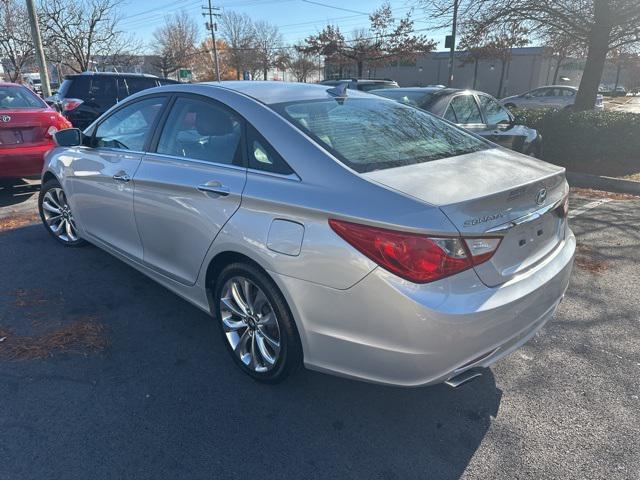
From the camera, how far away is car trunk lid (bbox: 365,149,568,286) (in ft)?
6.70

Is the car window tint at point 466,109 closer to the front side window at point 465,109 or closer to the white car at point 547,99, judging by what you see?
the front side window at point 465,109

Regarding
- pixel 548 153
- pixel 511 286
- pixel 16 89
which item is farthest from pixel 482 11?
pixel 511 286

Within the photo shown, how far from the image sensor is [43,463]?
A: 86.3 inches

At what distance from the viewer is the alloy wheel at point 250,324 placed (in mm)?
2615

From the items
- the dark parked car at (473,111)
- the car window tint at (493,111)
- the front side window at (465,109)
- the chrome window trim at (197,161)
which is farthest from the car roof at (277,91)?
the car window tint at (493,111)

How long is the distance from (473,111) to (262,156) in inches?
200

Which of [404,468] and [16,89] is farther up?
[16,89]

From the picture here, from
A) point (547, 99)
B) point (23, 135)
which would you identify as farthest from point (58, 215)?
point (547, 99)

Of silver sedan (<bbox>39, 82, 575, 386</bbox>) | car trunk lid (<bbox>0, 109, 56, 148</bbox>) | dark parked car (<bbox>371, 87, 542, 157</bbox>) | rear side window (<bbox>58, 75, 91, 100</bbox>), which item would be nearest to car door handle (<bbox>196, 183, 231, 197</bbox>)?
silver sedan (<bbox>39, 82, 575, 386</bbox>)

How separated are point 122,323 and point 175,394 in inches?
39.9

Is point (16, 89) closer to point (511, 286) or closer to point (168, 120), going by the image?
point (168, 120)

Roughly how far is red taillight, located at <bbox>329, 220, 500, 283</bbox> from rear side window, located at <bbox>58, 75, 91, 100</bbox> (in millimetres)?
10484

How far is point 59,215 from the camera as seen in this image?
4906mm

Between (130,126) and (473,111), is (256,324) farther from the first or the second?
(473,111)
